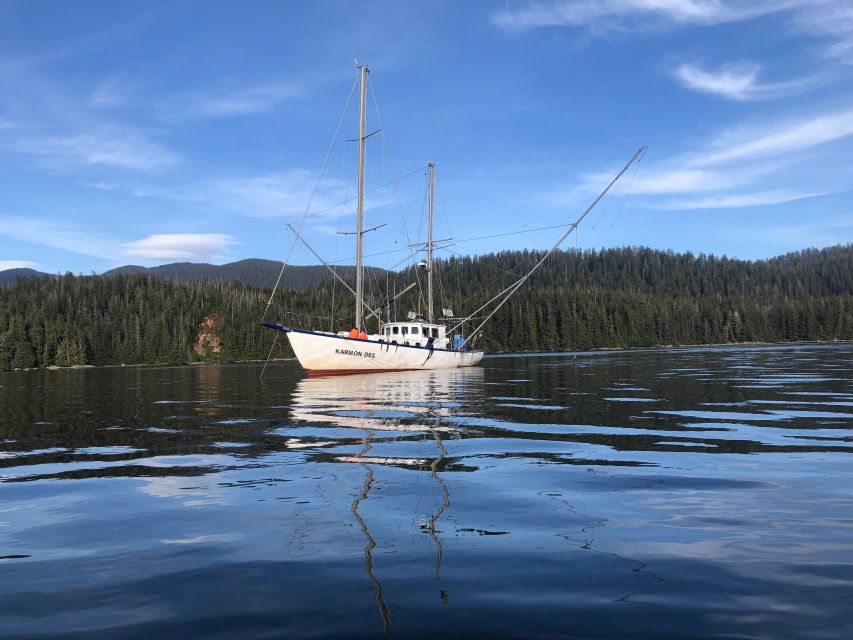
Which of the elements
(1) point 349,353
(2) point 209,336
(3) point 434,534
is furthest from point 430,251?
(2) point 209,336

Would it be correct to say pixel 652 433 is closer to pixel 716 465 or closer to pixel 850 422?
pixel 716 465

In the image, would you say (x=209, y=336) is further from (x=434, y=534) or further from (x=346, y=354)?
(x=434, y=534)

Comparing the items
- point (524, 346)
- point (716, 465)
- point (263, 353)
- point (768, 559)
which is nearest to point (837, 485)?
point (716, 465)

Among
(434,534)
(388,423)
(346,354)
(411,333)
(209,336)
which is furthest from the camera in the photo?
(209,336)

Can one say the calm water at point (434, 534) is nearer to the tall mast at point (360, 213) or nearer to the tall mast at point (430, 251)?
the tall mast at point (360, 213)

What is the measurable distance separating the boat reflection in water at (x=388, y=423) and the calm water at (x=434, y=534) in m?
0.08

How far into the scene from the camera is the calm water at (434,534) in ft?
15.5

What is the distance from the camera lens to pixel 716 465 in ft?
34.7

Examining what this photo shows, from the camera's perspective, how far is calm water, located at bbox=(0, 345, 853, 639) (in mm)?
4730

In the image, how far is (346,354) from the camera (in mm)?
45156

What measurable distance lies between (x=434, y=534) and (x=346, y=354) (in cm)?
3885

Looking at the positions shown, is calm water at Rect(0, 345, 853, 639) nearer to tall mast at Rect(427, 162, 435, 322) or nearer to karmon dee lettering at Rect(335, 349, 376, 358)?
karmon dee lettering at Rect(335, 349, 376, 358)

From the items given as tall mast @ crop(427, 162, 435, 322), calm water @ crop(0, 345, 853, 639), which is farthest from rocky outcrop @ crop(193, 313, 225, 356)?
calm water @ crop(0, 345, 853, 639)

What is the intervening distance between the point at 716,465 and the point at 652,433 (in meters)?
4.10
